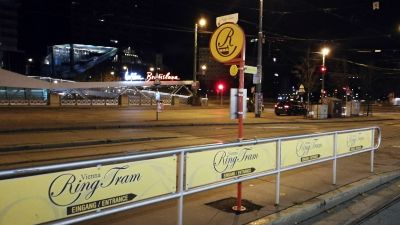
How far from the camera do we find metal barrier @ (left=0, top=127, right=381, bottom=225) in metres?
4.26

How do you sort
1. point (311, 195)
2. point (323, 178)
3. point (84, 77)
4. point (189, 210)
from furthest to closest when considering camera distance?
point (84, 77) < point (323, 178) < point (311, 195) < point (189, 210)

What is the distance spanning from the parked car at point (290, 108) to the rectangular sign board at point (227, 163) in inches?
1313

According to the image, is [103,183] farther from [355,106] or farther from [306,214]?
[355,106]

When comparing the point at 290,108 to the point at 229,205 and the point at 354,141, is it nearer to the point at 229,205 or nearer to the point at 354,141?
the point at 354,141

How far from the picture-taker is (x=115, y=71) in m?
121

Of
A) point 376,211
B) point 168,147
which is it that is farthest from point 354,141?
point 168,147

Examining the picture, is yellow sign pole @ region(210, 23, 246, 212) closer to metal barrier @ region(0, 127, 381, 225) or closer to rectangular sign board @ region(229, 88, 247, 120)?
rectangular sign board @ region(229, 88, 247, 120)

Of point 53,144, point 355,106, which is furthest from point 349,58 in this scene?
point 53,144

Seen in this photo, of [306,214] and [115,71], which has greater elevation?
[115,71]

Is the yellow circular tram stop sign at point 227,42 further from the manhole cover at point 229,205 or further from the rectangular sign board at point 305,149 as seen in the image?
the manhole cover at point 229,205

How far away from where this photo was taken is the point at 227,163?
6320mm

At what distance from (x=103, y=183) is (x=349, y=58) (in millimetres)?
80437

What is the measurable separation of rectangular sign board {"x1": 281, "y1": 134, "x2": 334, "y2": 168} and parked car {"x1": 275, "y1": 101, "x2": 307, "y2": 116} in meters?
31.5

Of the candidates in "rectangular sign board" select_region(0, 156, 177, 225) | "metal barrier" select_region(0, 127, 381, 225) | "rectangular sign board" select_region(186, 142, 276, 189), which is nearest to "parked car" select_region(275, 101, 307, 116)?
"metal barrier" select_region(0, 127, 381, 225)
